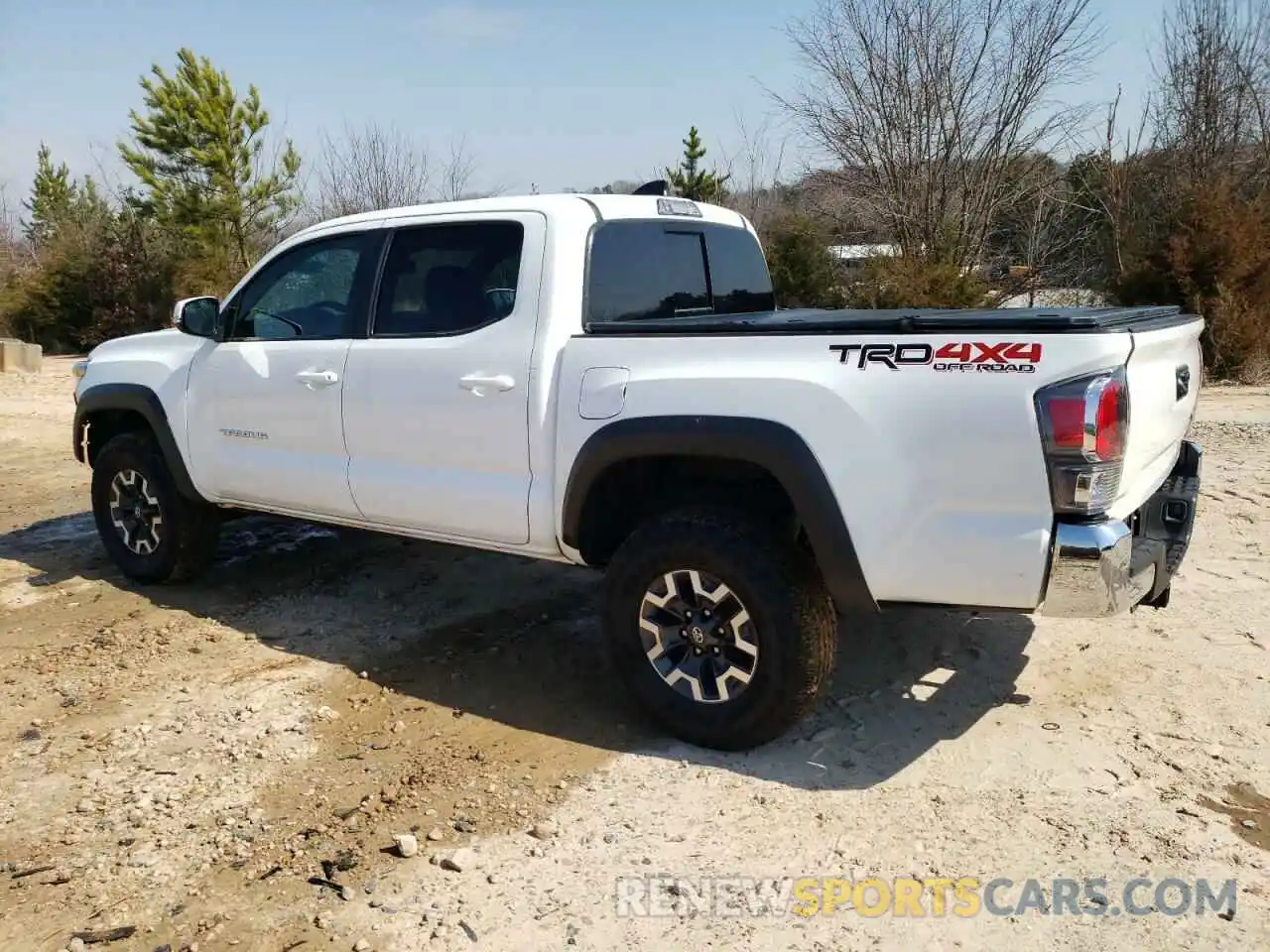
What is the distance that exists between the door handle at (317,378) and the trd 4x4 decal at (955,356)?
2.33 metres

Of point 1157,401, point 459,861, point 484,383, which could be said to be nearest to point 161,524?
point 484,383

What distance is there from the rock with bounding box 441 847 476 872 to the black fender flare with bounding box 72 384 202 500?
2.94 meters

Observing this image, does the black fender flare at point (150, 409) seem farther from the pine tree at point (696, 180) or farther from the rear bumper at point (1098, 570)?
the pine tree at point (696, 180)

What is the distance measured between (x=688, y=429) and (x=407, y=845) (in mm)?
1539

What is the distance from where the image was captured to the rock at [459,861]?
113 inches

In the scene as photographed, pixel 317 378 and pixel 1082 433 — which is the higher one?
pixel 317 378

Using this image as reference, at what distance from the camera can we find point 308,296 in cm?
467

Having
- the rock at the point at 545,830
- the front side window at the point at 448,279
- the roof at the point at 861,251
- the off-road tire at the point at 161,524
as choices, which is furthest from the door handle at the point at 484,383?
the roof at the point at 861,251

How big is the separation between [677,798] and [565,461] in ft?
4.03

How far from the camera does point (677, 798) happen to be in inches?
127

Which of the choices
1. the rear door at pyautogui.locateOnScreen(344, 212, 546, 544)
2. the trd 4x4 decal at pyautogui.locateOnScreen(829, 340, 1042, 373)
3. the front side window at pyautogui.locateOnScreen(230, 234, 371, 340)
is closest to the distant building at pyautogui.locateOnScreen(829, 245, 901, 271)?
the front side window at pyautogui.locateOnScreen(230, 234, 371, 340)

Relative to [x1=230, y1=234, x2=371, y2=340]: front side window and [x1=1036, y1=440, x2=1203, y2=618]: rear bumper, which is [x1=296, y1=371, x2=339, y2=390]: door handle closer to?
[x1=230, y1=234, x2=371, y2=340]: front side window

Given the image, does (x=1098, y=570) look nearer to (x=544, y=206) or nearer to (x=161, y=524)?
(x=544, y=206)

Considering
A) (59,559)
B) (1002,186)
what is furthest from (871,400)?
(1002,186)
